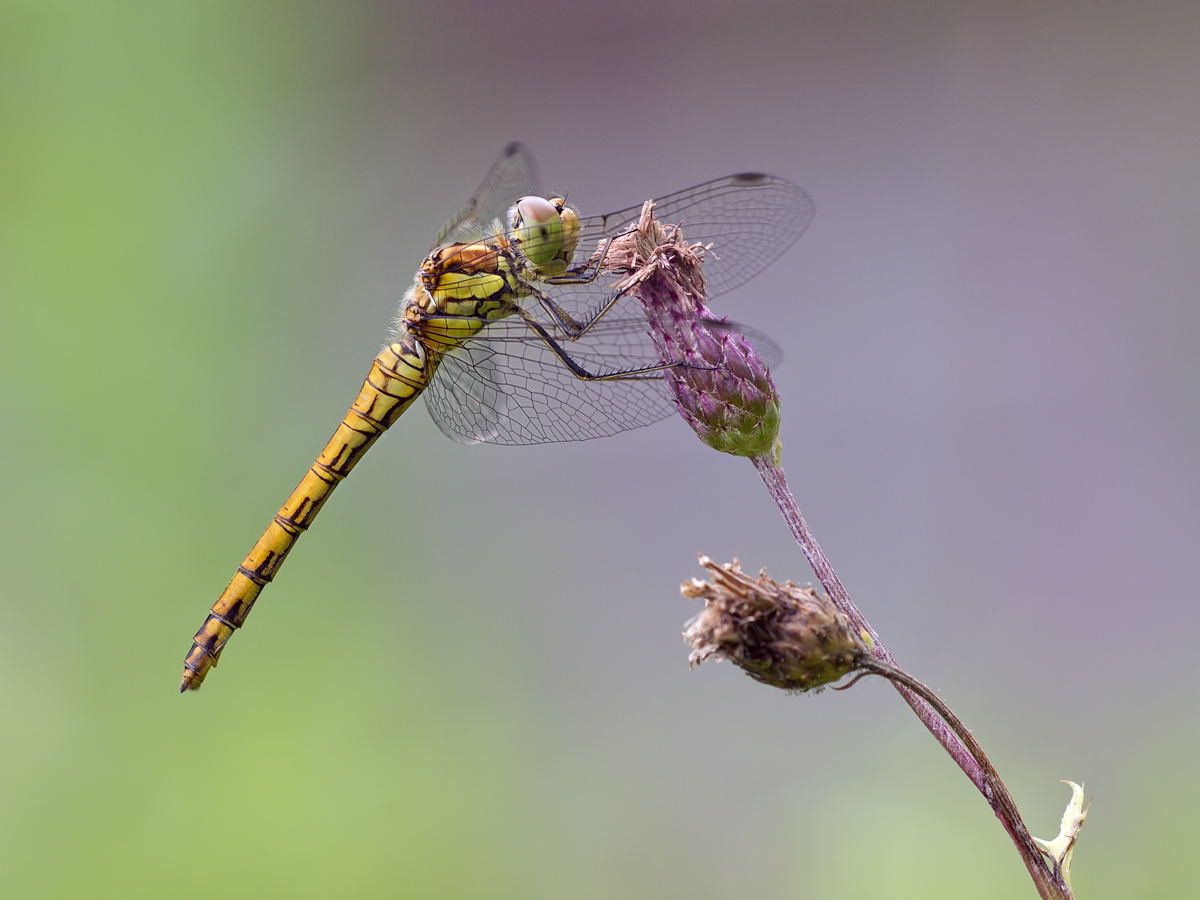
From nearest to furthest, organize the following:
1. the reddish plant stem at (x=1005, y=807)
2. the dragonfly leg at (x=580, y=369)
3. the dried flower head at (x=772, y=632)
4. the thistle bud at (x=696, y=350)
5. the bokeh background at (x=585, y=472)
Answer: the reddish plant stem at (x=1005, y=807), the dried flower head at (x=772, y=632), the thistle bud at (x=696, y=350), the dragonfly leg at (x=580, y=369), the bokeh background at (x=585, y=472)

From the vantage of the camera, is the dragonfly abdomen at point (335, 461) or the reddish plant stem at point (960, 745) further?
the dragonfly abdomen at point (335, 461)

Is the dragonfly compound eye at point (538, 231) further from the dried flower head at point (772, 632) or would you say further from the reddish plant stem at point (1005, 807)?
the reddish plant stem at point (1005, 807)

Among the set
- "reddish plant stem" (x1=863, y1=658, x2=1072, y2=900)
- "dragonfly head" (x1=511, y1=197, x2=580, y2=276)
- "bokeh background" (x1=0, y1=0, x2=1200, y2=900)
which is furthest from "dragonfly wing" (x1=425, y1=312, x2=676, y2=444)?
"bokeh background" (x1=0, y1=0, x2=1200, y2=900)

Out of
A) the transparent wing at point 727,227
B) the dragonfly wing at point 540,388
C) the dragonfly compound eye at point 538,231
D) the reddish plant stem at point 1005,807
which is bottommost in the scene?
the reddish plant stem at point 1005,807

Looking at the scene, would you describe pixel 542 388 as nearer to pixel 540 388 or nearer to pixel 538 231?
pixel 540 388

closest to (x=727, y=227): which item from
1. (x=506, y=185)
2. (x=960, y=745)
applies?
(x=506, y=185)

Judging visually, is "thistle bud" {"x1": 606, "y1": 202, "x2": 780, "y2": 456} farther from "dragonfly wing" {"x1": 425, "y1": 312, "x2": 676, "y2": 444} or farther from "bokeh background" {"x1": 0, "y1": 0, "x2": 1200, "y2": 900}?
"bokeh background" {"x1": 0, "y1": 0, "x2": 1200, "y2": 900}

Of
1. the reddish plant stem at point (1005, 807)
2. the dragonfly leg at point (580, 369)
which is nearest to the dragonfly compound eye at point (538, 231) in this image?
the dragonfly leg at point (580, 369)

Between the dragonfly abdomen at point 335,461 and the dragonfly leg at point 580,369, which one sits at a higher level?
the dragonfly leg at point 580,369
